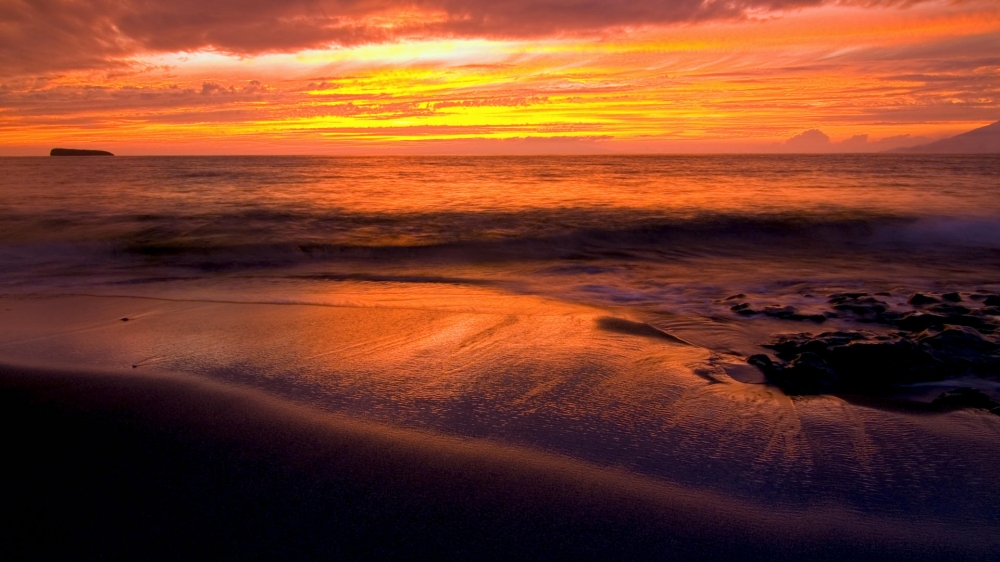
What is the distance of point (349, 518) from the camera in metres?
2.48

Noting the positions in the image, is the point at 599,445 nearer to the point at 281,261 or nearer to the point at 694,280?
the point at 694,280

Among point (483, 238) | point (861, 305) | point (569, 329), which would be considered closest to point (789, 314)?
point (861, 305)

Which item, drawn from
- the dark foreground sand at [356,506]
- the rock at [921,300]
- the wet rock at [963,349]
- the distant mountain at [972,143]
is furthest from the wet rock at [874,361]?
the distant mountain at [972,143]

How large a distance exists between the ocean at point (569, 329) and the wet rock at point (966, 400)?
A: 0.37ft

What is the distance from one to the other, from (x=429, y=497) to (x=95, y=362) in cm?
313

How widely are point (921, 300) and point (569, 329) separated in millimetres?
4003

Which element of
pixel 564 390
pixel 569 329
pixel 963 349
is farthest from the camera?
pixel 569 329

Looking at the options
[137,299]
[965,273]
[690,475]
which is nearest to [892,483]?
[690,475]

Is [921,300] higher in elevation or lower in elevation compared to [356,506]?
lower

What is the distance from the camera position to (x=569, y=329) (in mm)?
5473

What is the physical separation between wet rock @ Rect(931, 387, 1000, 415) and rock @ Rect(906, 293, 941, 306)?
301 centimetres

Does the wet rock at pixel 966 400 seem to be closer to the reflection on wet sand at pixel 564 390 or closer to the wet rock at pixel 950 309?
the reflection on wet sand at pixel 564 390

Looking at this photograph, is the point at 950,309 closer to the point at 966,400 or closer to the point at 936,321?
the point at 936,321

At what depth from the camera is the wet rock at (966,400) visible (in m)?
3.72
